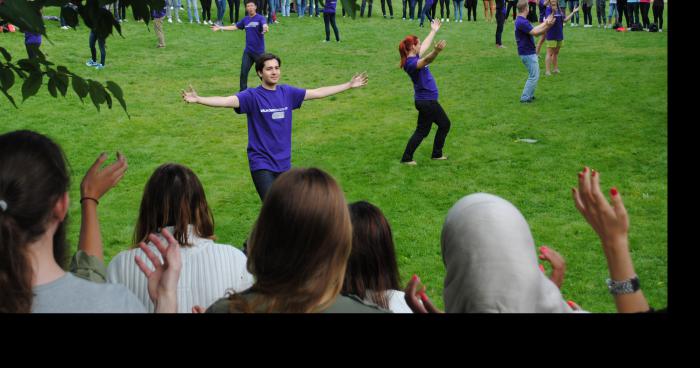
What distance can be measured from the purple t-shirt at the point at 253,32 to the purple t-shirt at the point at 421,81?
6.08 m

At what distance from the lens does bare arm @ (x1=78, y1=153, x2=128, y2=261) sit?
3221 mm

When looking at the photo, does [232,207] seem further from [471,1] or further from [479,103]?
[471,1]

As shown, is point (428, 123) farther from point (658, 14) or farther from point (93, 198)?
point (658, 14)

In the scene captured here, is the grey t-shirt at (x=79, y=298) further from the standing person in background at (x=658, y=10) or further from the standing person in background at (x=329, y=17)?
the standing person in background at (x=658, y=10)

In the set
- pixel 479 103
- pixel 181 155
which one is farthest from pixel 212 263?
pixel 479 103

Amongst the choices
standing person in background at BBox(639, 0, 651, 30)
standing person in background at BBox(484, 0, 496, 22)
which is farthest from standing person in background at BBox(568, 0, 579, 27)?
standing person in background at BBox(639, 0, 651, 30)

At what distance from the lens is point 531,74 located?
15.0 m

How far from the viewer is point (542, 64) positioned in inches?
766

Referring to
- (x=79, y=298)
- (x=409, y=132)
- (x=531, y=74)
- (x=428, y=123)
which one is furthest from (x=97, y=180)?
(x=531, y=74)

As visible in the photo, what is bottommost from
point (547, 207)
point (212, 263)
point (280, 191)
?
point (547, 207)

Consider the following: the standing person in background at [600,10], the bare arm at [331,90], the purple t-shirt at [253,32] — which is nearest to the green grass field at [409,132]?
the purple t-shirt at [253,32]

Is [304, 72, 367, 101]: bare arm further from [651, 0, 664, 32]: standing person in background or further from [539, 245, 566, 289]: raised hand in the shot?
[651, 0, 664, 32]: standing person in background

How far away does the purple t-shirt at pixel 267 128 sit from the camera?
7566mm
